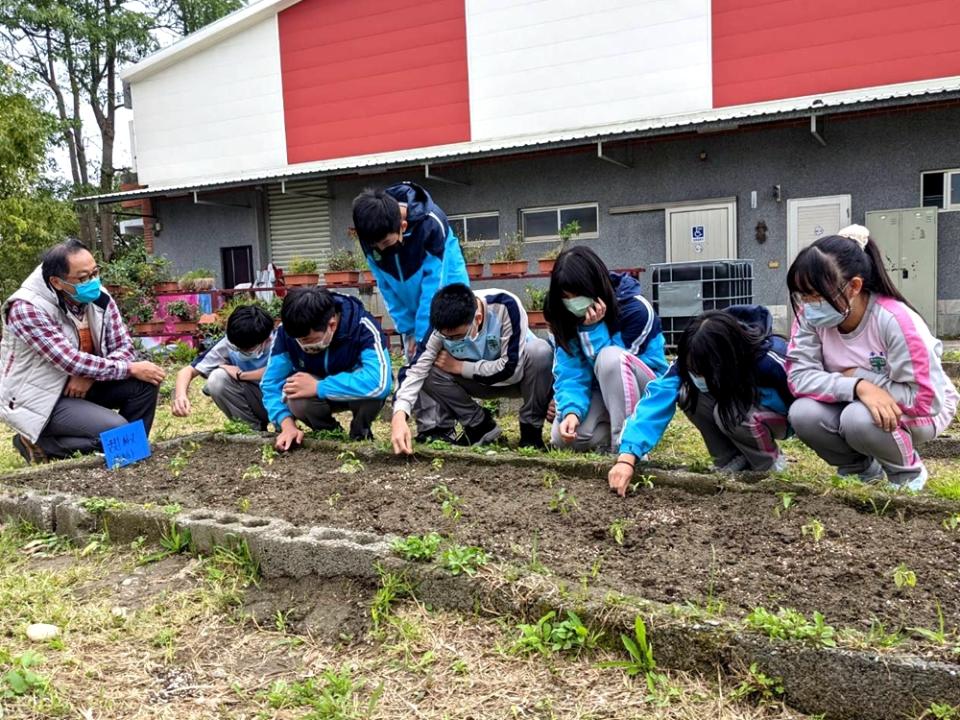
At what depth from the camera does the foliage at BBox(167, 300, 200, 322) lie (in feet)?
31.1

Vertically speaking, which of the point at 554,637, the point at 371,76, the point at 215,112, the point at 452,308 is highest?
the point at 371,76

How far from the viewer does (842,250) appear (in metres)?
2.74

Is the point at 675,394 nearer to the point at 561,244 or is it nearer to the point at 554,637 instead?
the point at 554,637

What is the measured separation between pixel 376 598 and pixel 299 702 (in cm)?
41

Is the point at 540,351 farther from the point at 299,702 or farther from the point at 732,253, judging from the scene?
the point at 732,253

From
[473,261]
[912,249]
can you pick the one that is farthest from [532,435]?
[912,249]

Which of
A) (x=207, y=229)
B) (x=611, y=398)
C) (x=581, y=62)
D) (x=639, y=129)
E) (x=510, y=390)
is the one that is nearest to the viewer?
(x=611, y=398)

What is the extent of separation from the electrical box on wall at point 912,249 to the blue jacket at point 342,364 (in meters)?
7.20

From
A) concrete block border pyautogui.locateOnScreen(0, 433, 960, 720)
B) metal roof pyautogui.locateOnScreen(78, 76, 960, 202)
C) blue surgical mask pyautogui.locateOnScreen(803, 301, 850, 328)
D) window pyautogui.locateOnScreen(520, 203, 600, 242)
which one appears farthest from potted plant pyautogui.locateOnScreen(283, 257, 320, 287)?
blue surgical mask pyautogui.locateOnScreen(803, 301, 850, 328)

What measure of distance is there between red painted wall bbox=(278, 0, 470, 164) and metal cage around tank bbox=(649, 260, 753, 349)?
4.93m

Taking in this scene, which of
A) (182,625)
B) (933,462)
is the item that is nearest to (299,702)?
(182,625)

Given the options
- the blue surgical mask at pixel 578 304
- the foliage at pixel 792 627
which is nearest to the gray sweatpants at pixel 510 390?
the blue surgical mask at pixel 578 304

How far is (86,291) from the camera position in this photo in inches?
160

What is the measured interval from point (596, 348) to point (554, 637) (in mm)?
1882
